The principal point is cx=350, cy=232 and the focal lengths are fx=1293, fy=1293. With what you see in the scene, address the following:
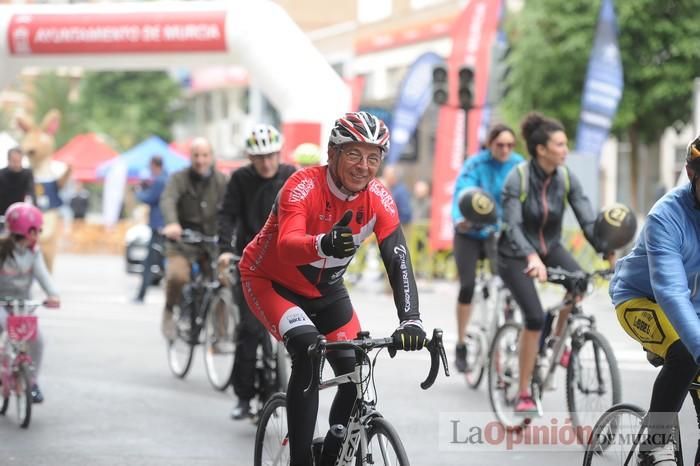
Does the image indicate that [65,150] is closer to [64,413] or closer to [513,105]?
[513,105]

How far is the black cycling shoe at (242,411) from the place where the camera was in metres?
8.68

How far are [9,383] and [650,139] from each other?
75.3ft

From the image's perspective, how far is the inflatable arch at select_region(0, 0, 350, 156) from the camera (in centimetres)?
1720

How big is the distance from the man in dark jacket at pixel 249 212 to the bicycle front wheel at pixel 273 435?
8.25ft

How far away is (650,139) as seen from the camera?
96.7ft

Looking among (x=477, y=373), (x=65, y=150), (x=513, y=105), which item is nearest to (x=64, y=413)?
(x=477, y=373)

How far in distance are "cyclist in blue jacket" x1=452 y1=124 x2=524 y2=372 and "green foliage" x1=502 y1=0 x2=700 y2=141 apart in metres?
18.2

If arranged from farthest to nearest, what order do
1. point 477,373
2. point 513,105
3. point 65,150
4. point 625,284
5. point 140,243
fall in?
point 65,150, point 513,105, point 140,243, point 477,373, point 625,284

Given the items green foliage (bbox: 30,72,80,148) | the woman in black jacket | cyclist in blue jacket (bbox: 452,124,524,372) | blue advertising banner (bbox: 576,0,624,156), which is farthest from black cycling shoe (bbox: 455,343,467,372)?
green foliage (bbox: 30,72,80,148)

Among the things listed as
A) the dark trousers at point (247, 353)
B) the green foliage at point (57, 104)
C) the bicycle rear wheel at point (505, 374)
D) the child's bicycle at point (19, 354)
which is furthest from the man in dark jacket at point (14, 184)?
the green foliage at point (57, 104)

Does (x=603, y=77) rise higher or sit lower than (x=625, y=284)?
higher

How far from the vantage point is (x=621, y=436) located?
4.95 m

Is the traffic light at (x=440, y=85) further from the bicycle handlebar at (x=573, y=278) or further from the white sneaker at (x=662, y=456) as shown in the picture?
the white sneaker at (x=662, y=456)

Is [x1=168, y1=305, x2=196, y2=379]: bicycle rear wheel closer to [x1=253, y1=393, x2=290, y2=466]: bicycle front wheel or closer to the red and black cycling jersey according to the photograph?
[x1=253, y1=393, x2=290, y2=466]: bicycle front wheel
